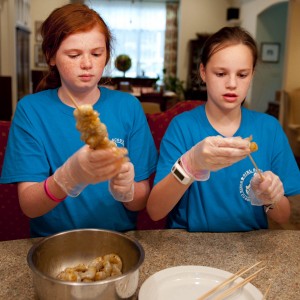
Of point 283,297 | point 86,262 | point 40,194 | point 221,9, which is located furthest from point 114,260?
point 221,9

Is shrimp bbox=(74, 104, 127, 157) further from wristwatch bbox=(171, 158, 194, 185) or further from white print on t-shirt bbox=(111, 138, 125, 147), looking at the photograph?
white print on t-shirt bbox=(111, 138, 125, 147)

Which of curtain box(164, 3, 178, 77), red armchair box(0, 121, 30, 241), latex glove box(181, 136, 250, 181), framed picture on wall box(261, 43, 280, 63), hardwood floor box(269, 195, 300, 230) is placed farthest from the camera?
curtain box(164, 3, 178, 77)

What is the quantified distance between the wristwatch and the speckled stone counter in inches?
7.7

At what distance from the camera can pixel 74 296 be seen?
0.71 m

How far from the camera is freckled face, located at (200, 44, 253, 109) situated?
1186 mm

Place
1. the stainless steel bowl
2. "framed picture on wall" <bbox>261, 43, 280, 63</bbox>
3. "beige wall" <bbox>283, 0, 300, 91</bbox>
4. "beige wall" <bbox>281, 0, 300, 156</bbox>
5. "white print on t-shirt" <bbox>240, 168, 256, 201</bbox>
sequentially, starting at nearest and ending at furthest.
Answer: the stainless steel bowl → "white print on t-shirt" <bbox>240, 168, 256, 201</bbox> → "beige wall" <bbox>281, 0, 300, 156</bbox> → "beige wall" <bbox>283, 0, 300, 91</bbox> → "framed picture on wall" <bbox>261, 43, 280, 63</bbox>

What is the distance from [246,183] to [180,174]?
33 cm

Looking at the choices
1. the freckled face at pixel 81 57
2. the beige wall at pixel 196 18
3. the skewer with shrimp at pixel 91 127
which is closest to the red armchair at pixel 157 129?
the freckled face at pixel 81 57

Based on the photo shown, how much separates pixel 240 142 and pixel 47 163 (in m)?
0.55

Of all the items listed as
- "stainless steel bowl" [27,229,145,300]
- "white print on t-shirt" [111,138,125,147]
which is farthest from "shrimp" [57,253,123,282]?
"white print on t-shirt" [111,138,125,147]

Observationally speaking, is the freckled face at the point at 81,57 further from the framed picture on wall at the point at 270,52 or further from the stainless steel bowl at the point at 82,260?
the framed picture on wall at the point at 270,52

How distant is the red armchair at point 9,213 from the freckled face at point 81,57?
69 centimetres

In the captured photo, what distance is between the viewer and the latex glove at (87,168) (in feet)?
2.58

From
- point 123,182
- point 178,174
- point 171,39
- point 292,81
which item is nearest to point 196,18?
point 171,39
